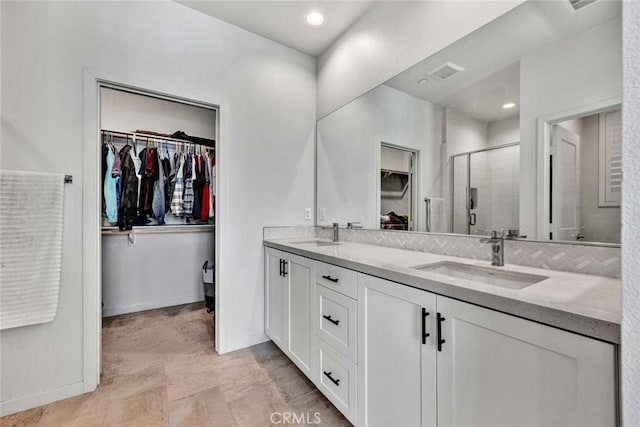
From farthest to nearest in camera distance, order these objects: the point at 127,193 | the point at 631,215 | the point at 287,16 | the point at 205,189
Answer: the point at 205,189 → the point at 127,193 → the point at 287,16 → the point at 631,215

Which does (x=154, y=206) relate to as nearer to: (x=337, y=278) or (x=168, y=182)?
(x=168, y=182)

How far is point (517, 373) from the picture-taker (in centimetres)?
79

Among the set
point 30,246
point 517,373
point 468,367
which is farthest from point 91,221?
point 517,373

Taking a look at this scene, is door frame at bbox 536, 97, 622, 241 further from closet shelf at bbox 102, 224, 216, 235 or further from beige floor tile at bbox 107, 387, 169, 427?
closet shelf at bbox 102, 224, 216, 235

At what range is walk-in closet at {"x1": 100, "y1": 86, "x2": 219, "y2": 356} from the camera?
285 centimetres

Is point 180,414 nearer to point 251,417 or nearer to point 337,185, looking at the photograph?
point 251,417

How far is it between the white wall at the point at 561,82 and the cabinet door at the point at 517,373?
67 cm

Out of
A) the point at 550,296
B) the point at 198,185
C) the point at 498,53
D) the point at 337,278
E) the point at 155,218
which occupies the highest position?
the point at 498,53

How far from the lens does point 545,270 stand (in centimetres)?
118

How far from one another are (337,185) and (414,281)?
150 cm

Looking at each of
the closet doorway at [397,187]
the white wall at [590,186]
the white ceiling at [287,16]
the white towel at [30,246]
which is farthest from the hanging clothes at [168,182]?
the white wall at [590,186]

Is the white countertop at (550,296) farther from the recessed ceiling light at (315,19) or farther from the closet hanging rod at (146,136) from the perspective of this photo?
the closet hanging rod at (146,136)

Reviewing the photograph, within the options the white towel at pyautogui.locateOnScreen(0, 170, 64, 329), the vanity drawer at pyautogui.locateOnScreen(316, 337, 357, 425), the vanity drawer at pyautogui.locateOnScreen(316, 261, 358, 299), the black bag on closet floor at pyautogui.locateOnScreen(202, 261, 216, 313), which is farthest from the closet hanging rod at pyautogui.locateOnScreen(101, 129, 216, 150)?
the vanity drawer at pyautogui.locateOnScreen(316, 337, 357, 425)

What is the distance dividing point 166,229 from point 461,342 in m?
3.13
